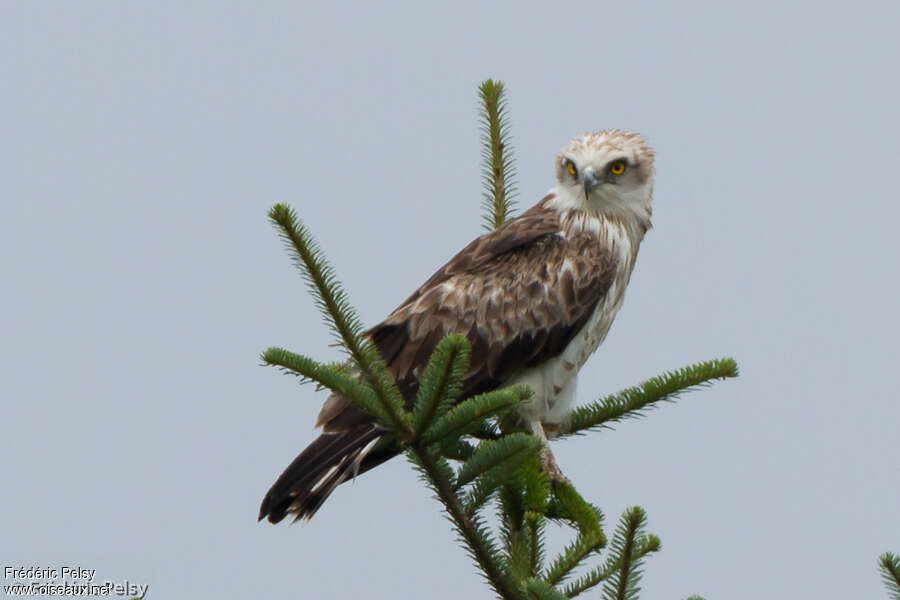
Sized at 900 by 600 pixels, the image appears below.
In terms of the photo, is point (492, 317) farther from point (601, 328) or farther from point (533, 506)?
point (533, 506)

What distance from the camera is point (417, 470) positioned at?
5.86 metres

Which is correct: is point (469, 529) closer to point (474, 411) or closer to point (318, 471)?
point (474, 411)

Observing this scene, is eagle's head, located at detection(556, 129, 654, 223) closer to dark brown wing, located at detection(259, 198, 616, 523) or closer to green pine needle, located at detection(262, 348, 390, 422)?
dark brown wing, located at detection(259, 198, 616, 523)

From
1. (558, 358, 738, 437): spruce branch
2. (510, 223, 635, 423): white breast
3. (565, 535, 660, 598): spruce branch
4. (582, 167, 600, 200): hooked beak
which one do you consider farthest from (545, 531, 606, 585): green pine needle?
(582, 167, 600, 200): hooked beak

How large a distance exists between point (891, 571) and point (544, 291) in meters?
4.49

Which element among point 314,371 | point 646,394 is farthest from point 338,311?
point 646,394

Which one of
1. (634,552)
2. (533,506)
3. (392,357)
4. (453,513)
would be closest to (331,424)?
(392,357)

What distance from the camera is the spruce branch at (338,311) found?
5.11 m

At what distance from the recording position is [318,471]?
747 centimetres

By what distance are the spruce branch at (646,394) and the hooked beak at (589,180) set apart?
2.05 m

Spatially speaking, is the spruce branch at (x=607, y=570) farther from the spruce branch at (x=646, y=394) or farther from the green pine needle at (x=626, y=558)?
the spruce branch at (x=646, y=394)

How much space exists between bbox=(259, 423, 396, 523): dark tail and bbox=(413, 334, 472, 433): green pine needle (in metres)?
1.89

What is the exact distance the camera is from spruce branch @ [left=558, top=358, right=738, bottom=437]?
6.80 meters

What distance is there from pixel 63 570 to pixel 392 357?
9.05 ft
